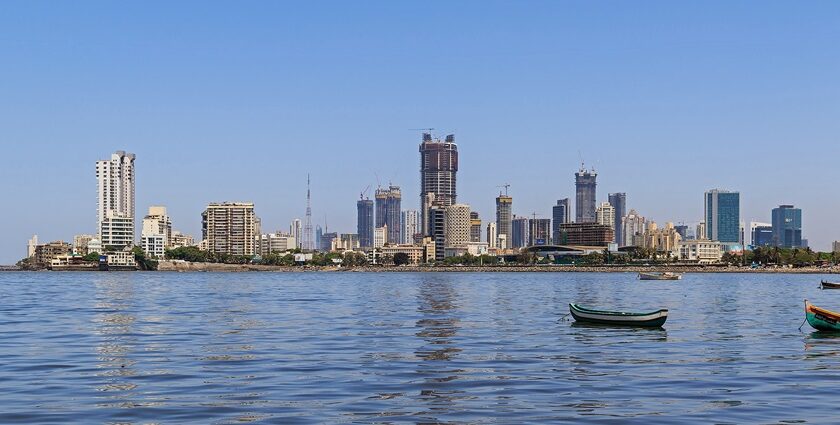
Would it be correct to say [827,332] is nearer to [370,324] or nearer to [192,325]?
[370,324]

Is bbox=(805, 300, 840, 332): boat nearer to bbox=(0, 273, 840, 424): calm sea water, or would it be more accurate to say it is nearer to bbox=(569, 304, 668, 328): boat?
bbox=(0, 273, 840, 424): calm sea water

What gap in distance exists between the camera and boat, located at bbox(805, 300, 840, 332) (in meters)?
61.2

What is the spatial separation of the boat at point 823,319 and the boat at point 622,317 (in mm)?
8861

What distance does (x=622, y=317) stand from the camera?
67.5m

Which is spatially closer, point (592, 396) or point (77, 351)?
point (592, 396)

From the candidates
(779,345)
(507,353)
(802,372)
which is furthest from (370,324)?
(802,372)

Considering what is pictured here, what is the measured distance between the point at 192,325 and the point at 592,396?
38.7 meters

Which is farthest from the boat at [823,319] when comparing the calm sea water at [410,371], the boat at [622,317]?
the boat at [622,317]

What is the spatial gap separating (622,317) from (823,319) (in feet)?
40.6

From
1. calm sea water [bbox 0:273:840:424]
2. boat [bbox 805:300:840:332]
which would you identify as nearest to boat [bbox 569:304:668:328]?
calm sea water [bbox 0:273:840:424]

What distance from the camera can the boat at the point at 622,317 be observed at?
66.1 meters

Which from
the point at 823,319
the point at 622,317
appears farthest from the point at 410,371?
the point at 823,319

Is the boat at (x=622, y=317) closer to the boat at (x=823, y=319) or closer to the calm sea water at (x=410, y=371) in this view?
the calm sea water at (x=410, y=371)

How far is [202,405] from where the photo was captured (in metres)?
32.7
